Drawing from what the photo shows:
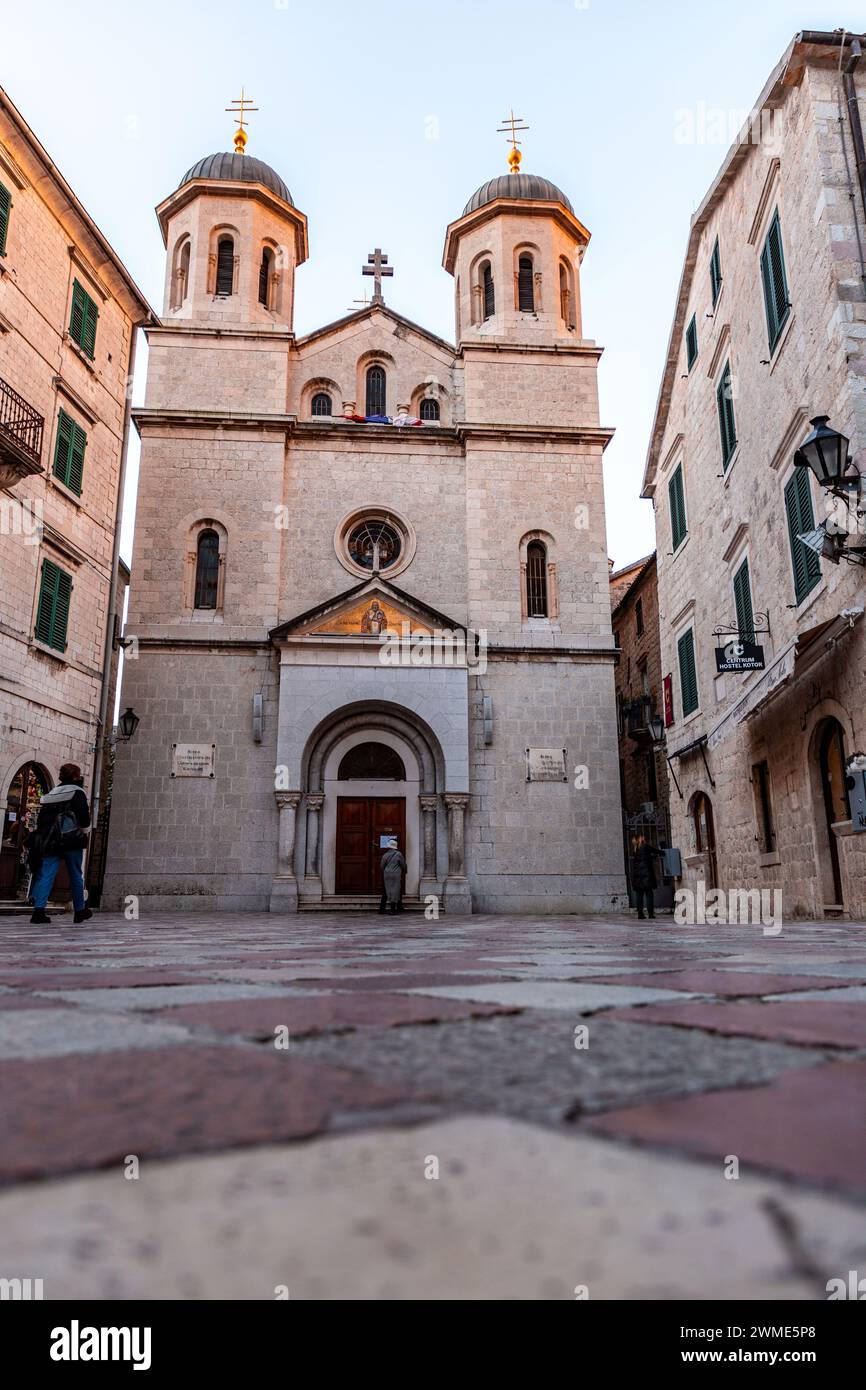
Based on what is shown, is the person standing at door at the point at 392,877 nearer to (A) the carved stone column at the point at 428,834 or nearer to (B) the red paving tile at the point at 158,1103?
(A) the carved stone column at the point at 428,834

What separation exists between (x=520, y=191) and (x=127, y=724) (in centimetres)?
1526

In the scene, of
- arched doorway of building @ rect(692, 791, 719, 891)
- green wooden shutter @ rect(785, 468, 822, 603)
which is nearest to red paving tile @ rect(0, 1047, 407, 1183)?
green wooden shutter @ rect(785, 468, 822, 603)

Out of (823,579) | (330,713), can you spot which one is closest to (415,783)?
(330,713)

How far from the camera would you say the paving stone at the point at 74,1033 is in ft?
4.89

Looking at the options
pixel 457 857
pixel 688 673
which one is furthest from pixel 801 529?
pixel 457 857

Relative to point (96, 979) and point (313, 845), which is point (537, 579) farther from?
point (96, 979)

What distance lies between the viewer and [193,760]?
17.0 metres

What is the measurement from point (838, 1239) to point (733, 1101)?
0.41 m

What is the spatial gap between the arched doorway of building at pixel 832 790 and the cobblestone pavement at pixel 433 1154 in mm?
9090

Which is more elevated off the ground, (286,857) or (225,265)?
(225,265)

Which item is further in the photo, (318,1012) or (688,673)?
(688,673)

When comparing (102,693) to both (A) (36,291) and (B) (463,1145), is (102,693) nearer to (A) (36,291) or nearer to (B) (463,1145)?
(A) (36,291)

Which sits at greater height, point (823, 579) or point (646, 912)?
point (823, 579)

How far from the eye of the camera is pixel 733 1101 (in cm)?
110
